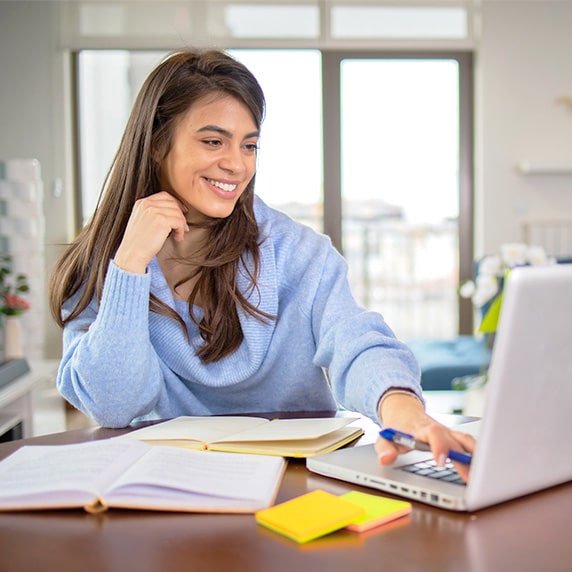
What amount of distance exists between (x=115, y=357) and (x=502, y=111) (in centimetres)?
440

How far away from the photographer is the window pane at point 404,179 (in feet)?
16.8

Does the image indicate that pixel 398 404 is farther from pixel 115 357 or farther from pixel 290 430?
pixel 115 357

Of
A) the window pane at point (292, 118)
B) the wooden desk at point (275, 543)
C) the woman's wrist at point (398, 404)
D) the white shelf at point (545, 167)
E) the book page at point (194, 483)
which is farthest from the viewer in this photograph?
the window pane at point (292, 118)

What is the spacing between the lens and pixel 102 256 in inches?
52.4

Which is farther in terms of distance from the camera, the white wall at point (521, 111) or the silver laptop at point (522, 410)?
the white wall at point (521, 111)

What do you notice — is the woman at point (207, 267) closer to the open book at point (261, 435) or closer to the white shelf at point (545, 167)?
the open book at point (261, 435)

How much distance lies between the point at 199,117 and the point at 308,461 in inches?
27.6

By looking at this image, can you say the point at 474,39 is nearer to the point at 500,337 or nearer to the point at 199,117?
the point at 199,117

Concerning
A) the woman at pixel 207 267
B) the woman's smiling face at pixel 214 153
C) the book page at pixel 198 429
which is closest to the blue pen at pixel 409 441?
the book page at pixel 198 429

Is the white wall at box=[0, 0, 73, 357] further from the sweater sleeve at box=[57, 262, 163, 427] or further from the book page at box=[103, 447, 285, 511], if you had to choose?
the book page at box=[103, 447, 285, 511]

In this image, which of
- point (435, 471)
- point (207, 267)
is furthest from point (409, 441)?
point (207, 267)

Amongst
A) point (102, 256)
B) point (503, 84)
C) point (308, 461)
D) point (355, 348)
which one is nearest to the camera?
point (308, 461)

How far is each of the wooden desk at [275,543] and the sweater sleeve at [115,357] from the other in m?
0.40

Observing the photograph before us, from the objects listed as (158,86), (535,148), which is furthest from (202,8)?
(158,86)
